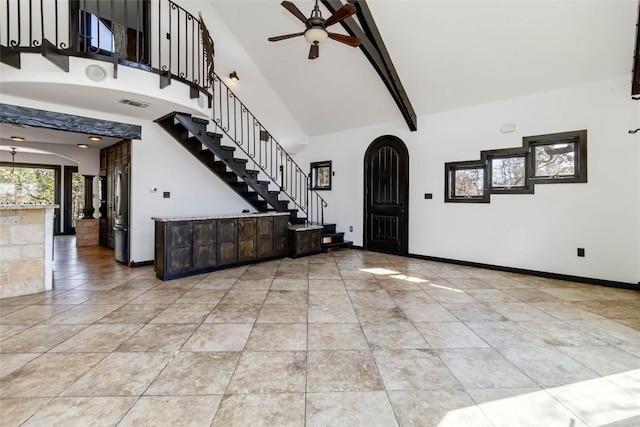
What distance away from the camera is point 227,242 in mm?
5164

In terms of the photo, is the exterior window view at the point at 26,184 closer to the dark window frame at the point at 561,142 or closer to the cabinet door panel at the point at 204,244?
the cabinet door panel at the point at 204,244

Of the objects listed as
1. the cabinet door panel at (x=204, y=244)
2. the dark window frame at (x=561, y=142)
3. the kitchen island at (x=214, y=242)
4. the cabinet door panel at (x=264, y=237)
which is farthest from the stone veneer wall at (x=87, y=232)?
the dark window frame at (x=561, y=142)

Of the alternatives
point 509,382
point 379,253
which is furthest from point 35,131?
point 509,382

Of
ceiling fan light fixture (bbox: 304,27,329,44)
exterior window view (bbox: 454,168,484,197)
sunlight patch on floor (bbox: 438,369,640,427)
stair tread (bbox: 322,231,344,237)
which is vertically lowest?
sunlight patch on floor (bbox: 438,369,640,427)

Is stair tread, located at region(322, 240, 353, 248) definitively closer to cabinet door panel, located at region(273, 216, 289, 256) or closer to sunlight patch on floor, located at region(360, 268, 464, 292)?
cabinet door panel, located at region(273, 216, 289, 256)

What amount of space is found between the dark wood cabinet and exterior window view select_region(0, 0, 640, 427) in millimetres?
65

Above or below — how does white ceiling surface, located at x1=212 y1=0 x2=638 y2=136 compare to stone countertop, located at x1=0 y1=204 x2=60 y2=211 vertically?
above

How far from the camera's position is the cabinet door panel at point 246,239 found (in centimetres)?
536

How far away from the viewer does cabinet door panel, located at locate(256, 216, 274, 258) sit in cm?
567

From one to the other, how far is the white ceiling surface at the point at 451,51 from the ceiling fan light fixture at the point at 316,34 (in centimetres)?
147

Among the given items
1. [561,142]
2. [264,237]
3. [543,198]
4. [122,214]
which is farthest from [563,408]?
[122,214]

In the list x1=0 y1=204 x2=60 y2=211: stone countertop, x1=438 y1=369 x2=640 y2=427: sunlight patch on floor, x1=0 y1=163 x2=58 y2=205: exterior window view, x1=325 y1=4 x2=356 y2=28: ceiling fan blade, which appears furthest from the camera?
x1=0 y1=163 x2=58 y2=205: exterior window view

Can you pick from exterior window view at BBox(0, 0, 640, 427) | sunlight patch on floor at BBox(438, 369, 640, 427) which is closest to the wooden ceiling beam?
exterior window view at BBox(0, 0, 640, 427)

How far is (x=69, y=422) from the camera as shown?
1634mm
